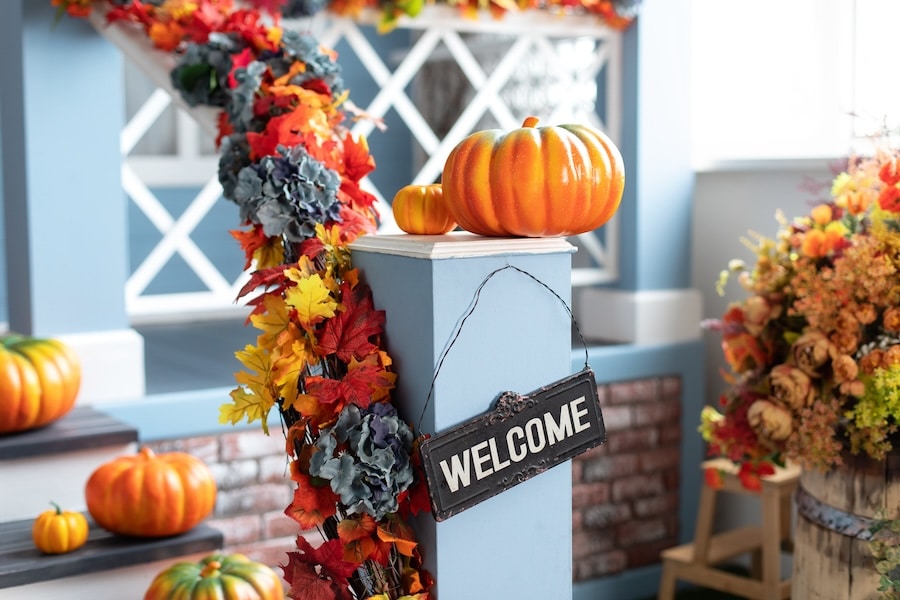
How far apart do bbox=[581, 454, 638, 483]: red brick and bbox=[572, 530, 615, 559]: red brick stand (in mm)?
194

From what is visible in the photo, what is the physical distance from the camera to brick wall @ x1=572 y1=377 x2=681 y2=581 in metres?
3.82

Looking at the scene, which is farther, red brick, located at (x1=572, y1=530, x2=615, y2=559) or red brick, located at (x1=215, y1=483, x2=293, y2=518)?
red brick, located at (x1=572, y1=530, x2=615, y2=559)

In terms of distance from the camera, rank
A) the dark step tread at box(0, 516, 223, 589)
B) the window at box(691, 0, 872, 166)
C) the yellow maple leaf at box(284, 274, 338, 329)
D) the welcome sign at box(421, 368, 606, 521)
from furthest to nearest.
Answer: the window at box(691, 0, 872, 166) → the dark step tread at box(0, 516, 223, 589) → the yellow maple leaf at box(284, 274, 338, 329) → the welcome sign at box(421, 368, 606, 521)

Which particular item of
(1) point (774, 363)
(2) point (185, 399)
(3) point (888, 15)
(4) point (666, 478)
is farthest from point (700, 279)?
(2) point (185, 399)

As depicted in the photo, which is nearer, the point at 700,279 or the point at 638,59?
the point at 638,59

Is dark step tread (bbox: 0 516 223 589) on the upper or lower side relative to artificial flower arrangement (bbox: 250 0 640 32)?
lower

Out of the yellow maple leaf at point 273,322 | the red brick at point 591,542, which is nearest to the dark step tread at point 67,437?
the yellow maple leaf at point 273,322

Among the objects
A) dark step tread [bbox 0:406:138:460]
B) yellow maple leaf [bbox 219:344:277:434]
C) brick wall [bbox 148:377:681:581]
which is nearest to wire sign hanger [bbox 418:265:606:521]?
yellow maple leaf [bbox 219:344:277:434]

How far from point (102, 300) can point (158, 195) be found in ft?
8.06

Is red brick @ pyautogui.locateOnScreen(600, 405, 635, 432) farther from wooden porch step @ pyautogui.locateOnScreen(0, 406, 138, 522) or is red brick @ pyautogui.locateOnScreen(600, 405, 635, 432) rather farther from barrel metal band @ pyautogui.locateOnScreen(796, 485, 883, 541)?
wooden porch step @ pyautogui.locateOnScreen(0, 406, 138, 522)

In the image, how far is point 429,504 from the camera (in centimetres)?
151

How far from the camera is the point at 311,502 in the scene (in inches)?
61.4

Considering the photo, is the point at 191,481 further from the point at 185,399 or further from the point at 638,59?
the point at 638,59

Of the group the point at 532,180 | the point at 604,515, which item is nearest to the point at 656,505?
the point at 604,515
